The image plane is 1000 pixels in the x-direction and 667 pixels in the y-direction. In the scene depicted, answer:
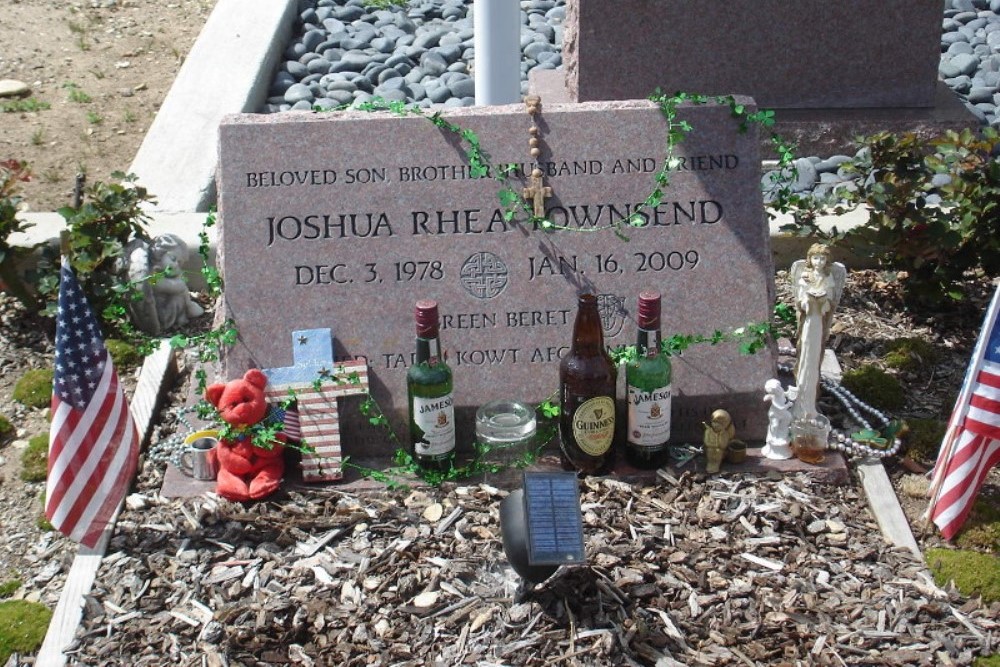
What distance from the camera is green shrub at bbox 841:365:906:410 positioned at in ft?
17.2

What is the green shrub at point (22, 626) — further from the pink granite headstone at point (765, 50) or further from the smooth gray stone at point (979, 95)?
the smooth gray stone at point (979, 95)

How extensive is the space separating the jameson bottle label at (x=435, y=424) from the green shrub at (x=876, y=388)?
1854 millimetres

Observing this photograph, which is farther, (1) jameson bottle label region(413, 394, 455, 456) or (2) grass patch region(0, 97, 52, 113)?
(2) grass patch region(0, 97, 52, 113)

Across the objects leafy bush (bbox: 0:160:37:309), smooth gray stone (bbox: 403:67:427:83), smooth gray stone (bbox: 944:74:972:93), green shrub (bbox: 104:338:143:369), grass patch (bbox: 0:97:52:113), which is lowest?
green shrub (bbox: 104:338:143:369)

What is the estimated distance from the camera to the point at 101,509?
4.38 meters

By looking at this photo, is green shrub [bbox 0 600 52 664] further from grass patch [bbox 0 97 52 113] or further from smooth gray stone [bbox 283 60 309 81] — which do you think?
smooth gray stone [bbox 283 60 309 81]

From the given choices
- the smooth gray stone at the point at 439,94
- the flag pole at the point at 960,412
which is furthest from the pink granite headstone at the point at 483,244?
the smooth gray stone at the point at 439,94

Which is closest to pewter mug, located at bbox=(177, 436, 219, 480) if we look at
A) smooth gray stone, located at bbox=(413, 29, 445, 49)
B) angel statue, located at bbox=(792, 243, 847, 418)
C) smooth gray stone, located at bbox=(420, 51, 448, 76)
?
angel statue, located at bbox=(792, 243, 847, 418)

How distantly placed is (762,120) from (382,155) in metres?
1.52

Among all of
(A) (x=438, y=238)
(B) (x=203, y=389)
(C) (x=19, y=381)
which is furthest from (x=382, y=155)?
(C) (x=19, y=381)

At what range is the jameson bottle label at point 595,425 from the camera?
4488 mm

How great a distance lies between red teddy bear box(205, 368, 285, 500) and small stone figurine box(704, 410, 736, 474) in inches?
65.5

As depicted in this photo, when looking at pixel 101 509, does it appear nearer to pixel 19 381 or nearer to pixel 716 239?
pixel 19 381

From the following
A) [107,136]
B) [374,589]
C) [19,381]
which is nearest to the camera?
[374,589]
